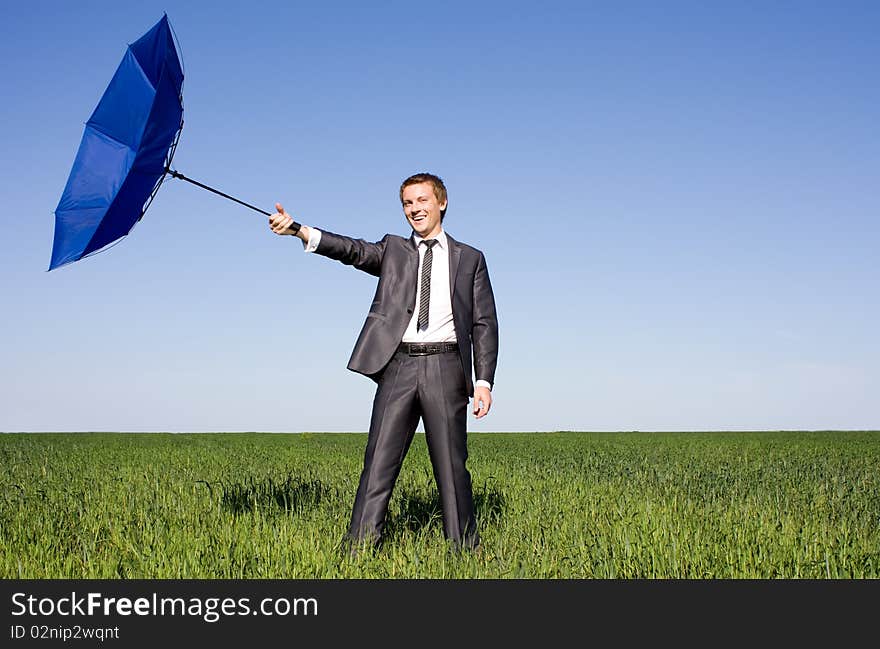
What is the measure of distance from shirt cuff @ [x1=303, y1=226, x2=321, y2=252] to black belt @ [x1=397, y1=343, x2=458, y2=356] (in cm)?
91

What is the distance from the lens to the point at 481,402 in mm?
5516

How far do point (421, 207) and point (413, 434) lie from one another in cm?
158

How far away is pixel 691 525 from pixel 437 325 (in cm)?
293

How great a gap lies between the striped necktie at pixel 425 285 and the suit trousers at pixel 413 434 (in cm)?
24

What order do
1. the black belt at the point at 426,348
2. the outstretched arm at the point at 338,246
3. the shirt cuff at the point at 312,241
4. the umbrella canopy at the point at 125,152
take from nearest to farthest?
the umbrella canopy at the point at 125,152 → the outstretched arm at the point at 338,246 → the shirt cuff at the point at 312,241 → the black belt at the point at 426,348

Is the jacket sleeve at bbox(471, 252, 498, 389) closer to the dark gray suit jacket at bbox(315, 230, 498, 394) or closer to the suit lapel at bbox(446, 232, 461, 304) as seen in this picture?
the dark gray suit jacket at bbox(315, 230, 498, 394)

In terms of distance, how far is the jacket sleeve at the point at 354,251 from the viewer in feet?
17.8

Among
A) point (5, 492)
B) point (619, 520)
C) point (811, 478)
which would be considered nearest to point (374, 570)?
point (619, 520)

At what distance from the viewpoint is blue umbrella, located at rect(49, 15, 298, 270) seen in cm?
493

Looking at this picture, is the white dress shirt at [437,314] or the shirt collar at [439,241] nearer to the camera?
the white dress shirt at [437,314]

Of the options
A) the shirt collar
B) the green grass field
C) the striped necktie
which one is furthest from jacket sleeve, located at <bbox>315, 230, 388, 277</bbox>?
the green grass field

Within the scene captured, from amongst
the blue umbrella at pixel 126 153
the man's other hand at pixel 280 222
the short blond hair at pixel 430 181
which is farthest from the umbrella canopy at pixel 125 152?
the short blond hair at pixel 430 181

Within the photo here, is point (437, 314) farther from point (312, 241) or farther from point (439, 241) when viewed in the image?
point (312, 241)

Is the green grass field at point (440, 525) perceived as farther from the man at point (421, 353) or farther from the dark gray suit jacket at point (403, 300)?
the dark gray suit jacket at point (403, 300)
